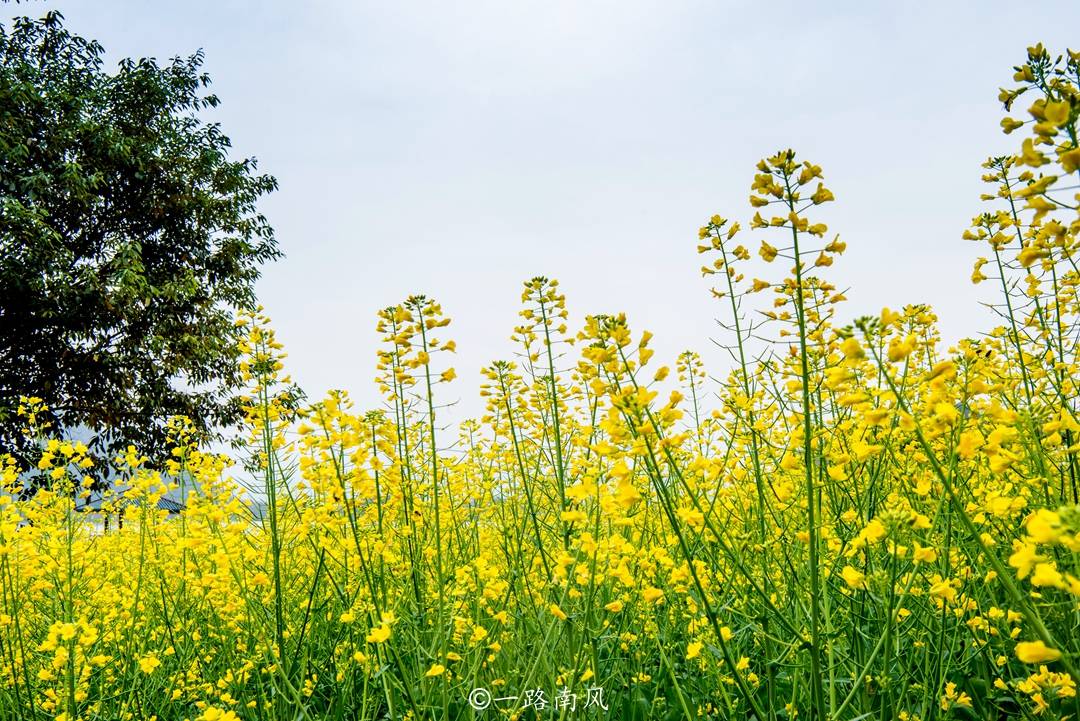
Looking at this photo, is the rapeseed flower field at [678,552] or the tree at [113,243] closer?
the rapeseed flower field at [678,552]

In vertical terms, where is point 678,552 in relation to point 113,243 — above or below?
below

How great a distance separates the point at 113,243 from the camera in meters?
15.8

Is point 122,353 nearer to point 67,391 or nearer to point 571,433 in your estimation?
point 67,391

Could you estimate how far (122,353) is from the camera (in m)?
15.1

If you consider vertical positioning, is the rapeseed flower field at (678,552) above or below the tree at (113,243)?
below

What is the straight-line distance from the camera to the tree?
13.9m

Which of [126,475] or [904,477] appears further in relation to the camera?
[126,475]

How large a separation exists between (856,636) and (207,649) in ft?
12.3

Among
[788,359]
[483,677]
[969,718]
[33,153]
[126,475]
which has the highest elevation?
[33,153]

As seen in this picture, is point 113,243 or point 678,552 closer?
point 678,552

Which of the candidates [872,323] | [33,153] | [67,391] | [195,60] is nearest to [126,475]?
[67,391]

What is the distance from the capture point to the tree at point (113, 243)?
45.6 ft

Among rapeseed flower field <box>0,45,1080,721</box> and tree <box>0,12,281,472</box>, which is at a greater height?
tree <box>0,12,281,472</box>

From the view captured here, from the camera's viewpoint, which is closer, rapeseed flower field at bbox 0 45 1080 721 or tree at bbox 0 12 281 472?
rapeseed flower field at bbox 0 45 1080 721
